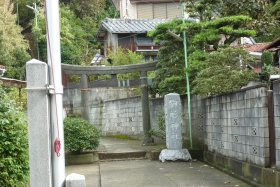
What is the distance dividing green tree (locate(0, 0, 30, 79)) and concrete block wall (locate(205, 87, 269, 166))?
16360 mm

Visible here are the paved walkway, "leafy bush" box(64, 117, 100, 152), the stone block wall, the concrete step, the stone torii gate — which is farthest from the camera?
the stone torii gate

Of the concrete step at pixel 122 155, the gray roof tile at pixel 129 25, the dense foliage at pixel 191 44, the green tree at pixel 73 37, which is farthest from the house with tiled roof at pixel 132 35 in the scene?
the concrete step at pixel 122 155

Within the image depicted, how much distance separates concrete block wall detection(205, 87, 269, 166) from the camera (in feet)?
24.7

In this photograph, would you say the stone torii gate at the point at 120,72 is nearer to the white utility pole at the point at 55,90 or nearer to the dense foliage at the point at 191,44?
the dense foliage at the point at 191,44

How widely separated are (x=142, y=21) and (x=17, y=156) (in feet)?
97.7

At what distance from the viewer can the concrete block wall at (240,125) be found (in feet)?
24.7

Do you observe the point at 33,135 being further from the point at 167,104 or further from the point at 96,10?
the point at 96,10

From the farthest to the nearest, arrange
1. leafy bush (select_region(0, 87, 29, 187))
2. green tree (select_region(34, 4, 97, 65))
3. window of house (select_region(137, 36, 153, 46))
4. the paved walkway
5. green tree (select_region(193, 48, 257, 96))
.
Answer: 1. window of house (select_region(137, 36, 153, 46))
2. green tree (select_region(34, 4, 97, 65))
3. green tree (select_region(193, 48, 257, 96))
4. the paved walkway
5. leafy bush (select_region(0, 87, 29, 187))

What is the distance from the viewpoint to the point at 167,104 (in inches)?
479

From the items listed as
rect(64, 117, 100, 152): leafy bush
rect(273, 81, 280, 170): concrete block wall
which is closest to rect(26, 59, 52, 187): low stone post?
rect(273, 81, 280, 170): concrete block wall

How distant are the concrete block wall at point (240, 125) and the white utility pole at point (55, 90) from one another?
489cm

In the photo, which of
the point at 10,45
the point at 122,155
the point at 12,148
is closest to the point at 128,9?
the point at 10,45

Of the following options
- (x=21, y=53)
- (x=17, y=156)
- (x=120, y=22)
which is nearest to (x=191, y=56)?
(x=17, y=156)

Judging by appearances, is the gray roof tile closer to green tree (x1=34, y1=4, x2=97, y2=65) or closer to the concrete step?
green tree (x1=34, y1=4, x2=97, y2=65)
